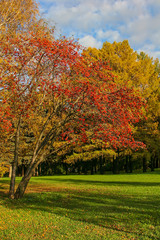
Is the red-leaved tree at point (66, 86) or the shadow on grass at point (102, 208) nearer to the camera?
the shadow on grass at point (102, 208)

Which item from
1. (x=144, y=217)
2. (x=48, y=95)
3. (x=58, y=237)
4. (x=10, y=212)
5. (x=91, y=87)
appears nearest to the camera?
(x=58, y=237)

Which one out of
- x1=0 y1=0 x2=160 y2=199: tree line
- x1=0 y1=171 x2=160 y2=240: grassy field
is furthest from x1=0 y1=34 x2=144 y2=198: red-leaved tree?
x1=0 y1=171 x2=160 y2=240: grassy field

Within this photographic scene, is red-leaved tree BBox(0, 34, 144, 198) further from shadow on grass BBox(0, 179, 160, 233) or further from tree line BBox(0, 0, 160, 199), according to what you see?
shadow on grass BBox(0, 179, 160, 233)

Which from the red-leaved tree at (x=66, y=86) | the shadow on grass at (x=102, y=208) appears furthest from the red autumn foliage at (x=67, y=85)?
the shadow on grass at (x=102, y=208)

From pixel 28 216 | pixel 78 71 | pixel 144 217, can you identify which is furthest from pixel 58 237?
pixel 78 71

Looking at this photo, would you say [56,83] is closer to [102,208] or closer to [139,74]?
[102,208]

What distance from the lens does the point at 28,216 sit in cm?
843

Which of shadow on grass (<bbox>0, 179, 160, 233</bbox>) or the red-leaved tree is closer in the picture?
shadow on grass (<bbox>0, 179, 160, 233</bbox>)

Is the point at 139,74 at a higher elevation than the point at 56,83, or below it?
higher

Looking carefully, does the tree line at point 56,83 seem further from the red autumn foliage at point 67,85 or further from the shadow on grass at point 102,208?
the shadow on grass at point 102,208

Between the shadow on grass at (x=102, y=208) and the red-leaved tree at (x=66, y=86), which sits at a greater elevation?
the red-leaved tree at (x=66, y=86)

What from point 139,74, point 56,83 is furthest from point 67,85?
point 139,74

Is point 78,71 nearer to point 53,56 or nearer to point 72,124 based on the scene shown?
point 53,56

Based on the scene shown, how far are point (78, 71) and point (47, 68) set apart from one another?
1.55m
